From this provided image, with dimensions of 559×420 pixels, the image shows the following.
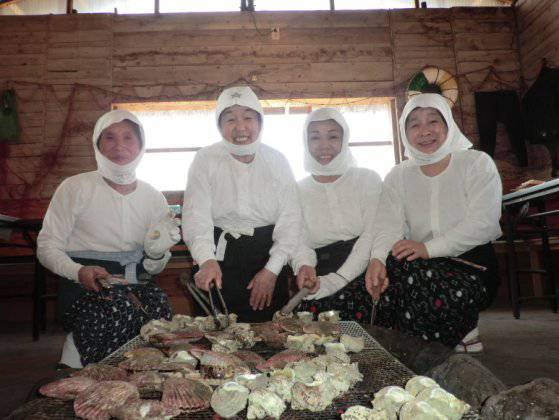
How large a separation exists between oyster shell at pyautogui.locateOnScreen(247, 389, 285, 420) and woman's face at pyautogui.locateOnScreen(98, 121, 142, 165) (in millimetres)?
1755

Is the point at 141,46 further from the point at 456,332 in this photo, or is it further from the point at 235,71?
the point at 456,332

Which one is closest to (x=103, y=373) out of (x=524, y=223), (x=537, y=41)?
(x=524, y=223)

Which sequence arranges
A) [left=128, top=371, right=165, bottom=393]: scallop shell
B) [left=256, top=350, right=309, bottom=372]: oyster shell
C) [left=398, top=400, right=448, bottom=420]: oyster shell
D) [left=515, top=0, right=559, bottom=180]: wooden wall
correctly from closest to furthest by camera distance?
[left=398, top=400, right=448, bottom=420]: oyster shell
[left=128, top=371, right=165, bottom=393]: scallop shell
[left=256, top=350, right=309, bottom=372]: oyster shell
[left=515, top=0, right=559, bottom=180]: wooden wall

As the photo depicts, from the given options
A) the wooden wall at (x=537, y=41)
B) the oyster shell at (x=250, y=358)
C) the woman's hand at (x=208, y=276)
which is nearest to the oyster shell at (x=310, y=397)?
the oyster shell at (x=250, y=358)

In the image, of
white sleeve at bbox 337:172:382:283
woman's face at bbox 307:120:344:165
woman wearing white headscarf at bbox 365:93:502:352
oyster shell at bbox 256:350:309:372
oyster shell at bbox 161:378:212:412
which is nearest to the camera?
oyster shell at bbox 161:378:212:412

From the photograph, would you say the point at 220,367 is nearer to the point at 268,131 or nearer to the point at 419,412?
the point at 419,412

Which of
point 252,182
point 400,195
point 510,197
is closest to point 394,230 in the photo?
point 400,195

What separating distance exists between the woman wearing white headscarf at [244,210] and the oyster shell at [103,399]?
3.74ft

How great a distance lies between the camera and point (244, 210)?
220 centimetres

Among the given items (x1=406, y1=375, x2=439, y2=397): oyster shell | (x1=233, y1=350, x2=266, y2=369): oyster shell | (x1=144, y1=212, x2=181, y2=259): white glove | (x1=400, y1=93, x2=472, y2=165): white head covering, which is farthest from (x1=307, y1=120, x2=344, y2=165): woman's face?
(x1=406, y1=375, x2=439, y2=397): oyster shell

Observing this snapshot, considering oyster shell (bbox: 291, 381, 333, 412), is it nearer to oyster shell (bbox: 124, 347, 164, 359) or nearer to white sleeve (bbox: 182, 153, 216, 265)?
oyster shell (bbox: 124, 347, 164, 359)

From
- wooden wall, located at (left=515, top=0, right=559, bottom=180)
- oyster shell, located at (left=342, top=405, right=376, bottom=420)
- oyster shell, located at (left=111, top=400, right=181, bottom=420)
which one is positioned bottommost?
oyster shell, located at (left=342, top=405, right=376, bottom=420)

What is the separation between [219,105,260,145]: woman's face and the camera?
223 cm

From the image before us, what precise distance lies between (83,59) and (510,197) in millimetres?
5492
